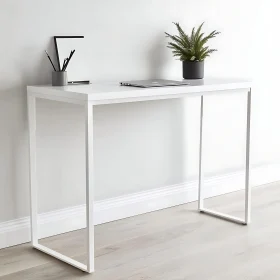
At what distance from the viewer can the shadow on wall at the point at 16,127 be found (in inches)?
109

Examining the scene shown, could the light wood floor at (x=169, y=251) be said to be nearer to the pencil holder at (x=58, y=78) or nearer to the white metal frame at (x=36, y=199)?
the white metal frame at (x=36, y=199)

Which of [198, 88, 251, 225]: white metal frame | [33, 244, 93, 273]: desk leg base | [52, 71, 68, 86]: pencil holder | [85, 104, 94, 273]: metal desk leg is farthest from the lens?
[198, 88, 251, 225]: white metal frame

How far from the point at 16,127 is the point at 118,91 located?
58 centimetres

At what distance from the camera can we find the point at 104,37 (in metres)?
3.10

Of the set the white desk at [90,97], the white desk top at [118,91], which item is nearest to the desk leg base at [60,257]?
the white desk at [90,97]

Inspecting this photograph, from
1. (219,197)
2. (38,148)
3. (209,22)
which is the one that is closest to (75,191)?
(38,148)

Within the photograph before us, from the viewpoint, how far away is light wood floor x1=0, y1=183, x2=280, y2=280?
8.36ft

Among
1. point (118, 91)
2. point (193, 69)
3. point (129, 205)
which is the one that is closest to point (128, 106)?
point (193, 69)

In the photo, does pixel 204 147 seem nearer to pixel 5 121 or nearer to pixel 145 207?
pixel 145 207

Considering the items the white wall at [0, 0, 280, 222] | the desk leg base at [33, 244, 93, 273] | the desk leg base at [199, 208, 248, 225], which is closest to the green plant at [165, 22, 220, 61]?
the white wall at [0, 0, 280, 222]

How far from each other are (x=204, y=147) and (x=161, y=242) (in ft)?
3.12

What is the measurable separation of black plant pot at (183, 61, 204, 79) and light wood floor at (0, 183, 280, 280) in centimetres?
82

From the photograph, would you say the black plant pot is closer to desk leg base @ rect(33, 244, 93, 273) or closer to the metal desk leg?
the metal desk leg

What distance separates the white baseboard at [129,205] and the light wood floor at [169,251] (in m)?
0.05
